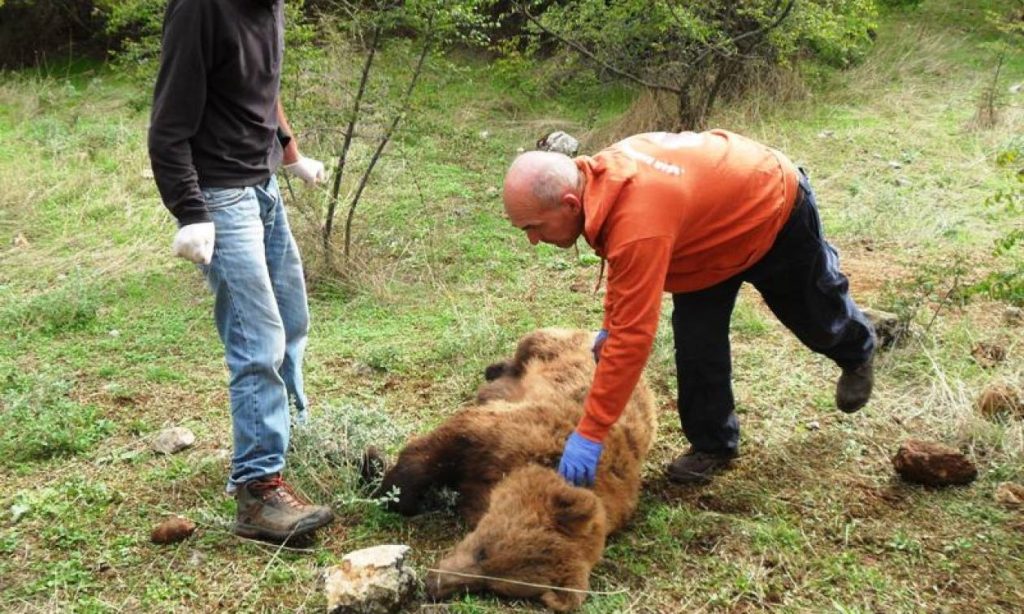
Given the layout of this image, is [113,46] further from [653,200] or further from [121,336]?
[653,200]

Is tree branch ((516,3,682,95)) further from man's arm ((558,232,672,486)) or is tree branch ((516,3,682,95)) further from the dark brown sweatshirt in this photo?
man's arm ((558,232,672,486))

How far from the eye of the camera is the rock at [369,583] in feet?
10.2

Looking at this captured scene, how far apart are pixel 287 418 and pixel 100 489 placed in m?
1.02

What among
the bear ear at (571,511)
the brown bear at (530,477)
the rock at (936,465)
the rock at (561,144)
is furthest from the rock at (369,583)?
the rock at (561,144)

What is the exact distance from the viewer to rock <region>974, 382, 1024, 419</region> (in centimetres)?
448

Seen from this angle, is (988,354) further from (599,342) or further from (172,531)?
(172,531)

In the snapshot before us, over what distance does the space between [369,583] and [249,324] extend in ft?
3.69

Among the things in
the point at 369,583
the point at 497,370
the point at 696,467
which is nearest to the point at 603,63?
the point at 497,370

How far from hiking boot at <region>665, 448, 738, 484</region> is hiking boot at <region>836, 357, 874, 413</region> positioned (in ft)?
2.18

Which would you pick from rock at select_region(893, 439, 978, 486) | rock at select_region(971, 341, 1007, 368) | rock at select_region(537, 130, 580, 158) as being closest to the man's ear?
rock at select_region(893, 439, 978, 486)

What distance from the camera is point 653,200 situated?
3.27m

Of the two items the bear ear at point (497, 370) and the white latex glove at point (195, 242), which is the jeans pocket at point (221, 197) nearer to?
the white latex glove at point (195, 242)

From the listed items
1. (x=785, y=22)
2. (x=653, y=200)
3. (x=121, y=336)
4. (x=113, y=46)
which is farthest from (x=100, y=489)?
(x=113, y=46)

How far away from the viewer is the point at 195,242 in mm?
3127
